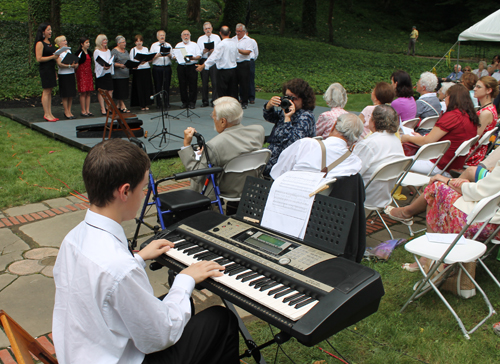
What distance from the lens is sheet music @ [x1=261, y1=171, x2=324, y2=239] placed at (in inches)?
82.1

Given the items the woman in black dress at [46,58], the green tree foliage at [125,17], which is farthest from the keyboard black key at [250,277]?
the green tree foliage at [125,17]

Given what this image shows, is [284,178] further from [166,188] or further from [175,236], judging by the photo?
[166,188]

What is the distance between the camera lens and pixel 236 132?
12.9ft

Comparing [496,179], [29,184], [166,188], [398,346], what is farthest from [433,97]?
[29,184]

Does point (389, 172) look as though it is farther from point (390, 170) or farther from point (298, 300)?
point (298, 300)

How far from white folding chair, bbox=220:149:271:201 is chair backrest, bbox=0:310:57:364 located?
257 centimetres

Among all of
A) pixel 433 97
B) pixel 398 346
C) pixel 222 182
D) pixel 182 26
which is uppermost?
pixel 182 26

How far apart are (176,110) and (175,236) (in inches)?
334

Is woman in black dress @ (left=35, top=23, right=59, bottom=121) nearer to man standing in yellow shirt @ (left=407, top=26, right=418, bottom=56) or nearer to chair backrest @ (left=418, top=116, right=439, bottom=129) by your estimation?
chair backrest @ (left=418, top=116, right=439, bottom=129)

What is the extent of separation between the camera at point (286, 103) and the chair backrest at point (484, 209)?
2.20m

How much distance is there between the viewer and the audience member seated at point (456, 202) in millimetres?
3170

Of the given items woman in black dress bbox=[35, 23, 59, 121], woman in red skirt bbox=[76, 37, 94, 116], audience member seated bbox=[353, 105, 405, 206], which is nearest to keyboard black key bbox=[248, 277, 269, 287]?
audience member seated bbox=[353, 105, 405, 206]

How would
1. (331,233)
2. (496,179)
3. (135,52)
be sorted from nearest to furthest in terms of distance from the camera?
(331,233) < (496,179) < (135,52)

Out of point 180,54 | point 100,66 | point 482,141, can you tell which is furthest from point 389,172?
point 180,54
